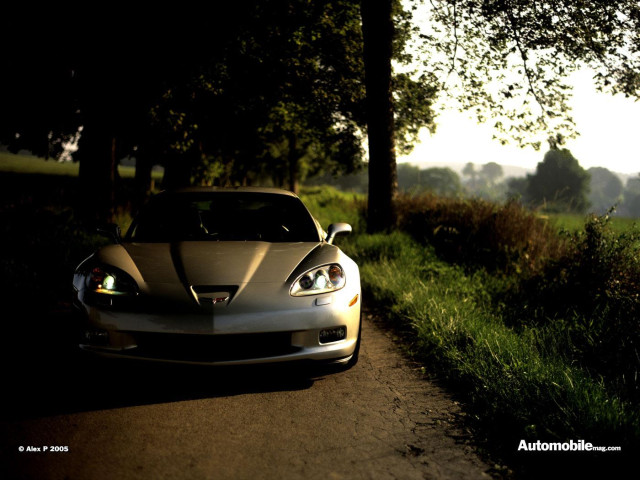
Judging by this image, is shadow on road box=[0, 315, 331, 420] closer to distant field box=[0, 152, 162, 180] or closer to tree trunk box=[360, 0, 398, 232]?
tree trunk box=[360, 0, 398, 232]

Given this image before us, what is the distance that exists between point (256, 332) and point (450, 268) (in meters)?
5.23

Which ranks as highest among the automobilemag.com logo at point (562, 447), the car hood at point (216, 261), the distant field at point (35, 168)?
the distant field at point (35, 168)

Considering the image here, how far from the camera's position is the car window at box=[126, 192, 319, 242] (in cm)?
457

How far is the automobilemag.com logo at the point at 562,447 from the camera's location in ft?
8.61

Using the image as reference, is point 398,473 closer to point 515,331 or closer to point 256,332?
point 256,332

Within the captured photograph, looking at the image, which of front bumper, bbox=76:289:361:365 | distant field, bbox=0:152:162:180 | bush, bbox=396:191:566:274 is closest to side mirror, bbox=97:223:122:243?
front bumper, bbox=76:289:361:365

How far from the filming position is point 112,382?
12.2 ft

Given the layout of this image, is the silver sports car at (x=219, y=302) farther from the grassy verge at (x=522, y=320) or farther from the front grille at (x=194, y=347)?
the grassy verge at (x=522, y=320)

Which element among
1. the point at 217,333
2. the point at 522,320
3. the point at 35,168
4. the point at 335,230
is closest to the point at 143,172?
the point at 335,230

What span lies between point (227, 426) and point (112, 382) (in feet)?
3.80

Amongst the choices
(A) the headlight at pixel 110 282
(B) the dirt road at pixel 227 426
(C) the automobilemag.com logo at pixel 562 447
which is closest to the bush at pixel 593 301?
(C) the automobilemag.com logo at pixel 562 447

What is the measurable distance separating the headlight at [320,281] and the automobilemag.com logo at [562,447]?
5.06 ft

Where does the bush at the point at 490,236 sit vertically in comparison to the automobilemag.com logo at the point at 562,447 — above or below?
above

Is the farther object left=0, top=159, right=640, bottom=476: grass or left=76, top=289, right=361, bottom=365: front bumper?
left=76, top=289, right=361, bottom=365: front bumper
